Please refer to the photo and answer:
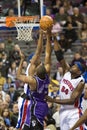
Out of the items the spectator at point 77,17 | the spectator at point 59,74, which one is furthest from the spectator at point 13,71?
the spectator at point 77,17

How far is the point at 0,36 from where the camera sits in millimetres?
16875

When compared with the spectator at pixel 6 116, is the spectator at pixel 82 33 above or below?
above

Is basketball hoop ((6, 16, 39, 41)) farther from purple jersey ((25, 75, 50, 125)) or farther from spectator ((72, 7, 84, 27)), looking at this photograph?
spectator ((72, 7, 84, 27))

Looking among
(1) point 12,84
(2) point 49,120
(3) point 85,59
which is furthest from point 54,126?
(3) point 85,59

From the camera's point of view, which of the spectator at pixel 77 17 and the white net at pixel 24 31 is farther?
the spectator at pixel 77 17

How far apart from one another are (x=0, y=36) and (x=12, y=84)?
6.06 feet

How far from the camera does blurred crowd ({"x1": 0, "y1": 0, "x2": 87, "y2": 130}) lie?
1330 centimetres

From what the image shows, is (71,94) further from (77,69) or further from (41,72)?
(41,72)

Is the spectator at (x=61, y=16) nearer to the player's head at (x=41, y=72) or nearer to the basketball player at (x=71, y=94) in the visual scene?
the basketball player at (x=71, y=94)

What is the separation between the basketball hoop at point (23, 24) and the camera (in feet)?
39.3

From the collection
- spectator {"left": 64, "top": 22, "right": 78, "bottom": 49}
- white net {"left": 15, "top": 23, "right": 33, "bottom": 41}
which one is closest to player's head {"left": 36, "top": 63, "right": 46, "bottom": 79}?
white net {"left": 15, "top": 23, "right": 33, "bottom": 41}

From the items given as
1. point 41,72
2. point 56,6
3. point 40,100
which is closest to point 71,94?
point 40,100

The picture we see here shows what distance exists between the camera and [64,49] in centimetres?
1783

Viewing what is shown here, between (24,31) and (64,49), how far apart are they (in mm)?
5953
